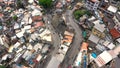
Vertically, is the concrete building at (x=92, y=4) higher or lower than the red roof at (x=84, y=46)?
higher

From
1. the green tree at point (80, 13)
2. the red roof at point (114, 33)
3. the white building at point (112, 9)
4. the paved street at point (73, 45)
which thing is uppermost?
the white building at point (112, 9)

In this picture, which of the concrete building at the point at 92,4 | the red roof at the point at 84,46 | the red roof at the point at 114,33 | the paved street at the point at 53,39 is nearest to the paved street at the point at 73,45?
the red roof at the point at 84,46

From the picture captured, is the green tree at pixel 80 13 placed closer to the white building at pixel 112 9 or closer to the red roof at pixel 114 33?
the white building at pixel 112 9

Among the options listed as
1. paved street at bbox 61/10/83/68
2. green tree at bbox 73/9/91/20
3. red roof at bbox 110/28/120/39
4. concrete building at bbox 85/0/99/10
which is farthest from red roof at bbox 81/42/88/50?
concrete building at bbox 85/0/99/10

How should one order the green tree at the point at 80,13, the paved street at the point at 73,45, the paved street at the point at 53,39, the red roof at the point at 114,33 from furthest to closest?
1. the green tree at the point at 80,13
2. the paved street at the point at 53,39
3. the red roof at the point at 114,33
4. the paved street at the point at 73,45

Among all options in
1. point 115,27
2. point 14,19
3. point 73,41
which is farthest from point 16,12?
point 115,27

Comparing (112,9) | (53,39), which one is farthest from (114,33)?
(53,39)

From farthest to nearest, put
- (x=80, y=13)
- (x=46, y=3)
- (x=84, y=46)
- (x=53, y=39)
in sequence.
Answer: (x=46, y=3) → (x=80, y=13) → (x=53, y=39) → (x=84, y=46)

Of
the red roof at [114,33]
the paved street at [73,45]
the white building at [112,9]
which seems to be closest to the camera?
the paved street at [73,45]

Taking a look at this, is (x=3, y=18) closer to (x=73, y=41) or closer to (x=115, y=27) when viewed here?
(x=73, y=41)

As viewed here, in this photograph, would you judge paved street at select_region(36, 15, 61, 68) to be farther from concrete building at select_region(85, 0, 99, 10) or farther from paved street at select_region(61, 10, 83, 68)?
concrete building at select_region(85, 0, 99, 10)

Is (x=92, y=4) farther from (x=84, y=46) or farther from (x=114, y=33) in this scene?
(x=84, y=46)
